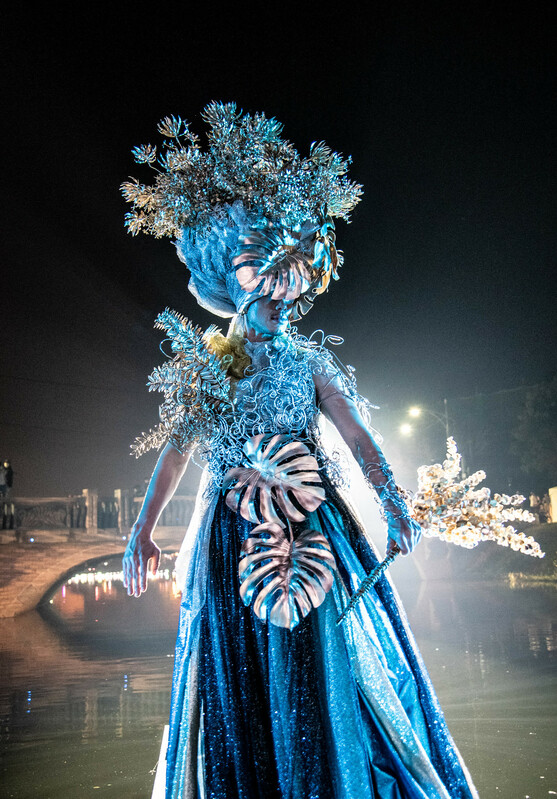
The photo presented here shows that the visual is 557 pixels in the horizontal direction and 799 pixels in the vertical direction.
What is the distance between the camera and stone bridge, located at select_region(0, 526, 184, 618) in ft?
55.6

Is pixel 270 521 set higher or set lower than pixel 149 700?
higher

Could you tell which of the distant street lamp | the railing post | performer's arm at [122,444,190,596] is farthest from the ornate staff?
the distant street lamp

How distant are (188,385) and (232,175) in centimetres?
85

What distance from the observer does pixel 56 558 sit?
18.2m

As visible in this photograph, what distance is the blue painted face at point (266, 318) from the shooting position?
2.51 meters

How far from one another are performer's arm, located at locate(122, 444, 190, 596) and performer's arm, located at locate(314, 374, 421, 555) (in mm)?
593

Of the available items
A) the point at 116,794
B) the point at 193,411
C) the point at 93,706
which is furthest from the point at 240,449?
the point at 93,706

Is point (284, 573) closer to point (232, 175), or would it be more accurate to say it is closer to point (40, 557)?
point (232, 175)

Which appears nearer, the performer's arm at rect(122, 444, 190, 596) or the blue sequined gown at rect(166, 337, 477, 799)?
the blue sequined gown at rect(166, 337, 477, 799)

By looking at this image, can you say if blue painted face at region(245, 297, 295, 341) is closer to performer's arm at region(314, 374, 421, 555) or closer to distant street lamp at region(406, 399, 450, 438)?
performer's arm at region(314, 374, 421, 555)

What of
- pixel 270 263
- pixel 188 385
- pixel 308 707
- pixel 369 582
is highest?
pixel 270 263

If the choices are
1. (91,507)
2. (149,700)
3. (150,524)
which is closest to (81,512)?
Result: (91,507)

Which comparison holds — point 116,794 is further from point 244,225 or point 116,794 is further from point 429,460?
point 429,460

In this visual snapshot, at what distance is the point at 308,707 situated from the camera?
6.12ft
